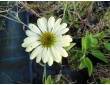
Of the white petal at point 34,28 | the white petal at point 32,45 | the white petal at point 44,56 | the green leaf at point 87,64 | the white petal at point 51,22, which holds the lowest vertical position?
the green leaf at point 87,64

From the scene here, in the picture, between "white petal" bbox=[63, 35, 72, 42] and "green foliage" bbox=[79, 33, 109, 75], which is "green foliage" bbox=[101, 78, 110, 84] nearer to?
"green foliage" bbox=[79, 33, 109, 75]

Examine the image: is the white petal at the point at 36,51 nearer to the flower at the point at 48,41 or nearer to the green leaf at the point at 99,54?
the flower at the point at 48,41

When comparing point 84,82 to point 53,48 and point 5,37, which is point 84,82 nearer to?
point 53,48

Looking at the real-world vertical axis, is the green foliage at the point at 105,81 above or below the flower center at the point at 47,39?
below

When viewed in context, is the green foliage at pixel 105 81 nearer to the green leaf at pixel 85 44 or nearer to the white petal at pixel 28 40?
the green leaf at pixel 85 44

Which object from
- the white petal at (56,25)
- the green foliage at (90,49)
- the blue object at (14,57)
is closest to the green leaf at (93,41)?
the green foliage at (90,49)

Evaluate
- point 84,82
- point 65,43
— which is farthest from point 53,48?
point 84,82

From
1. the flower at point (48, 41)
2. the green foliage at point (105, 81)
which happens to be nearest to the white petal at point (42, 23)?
the flower at point (48, 41)
